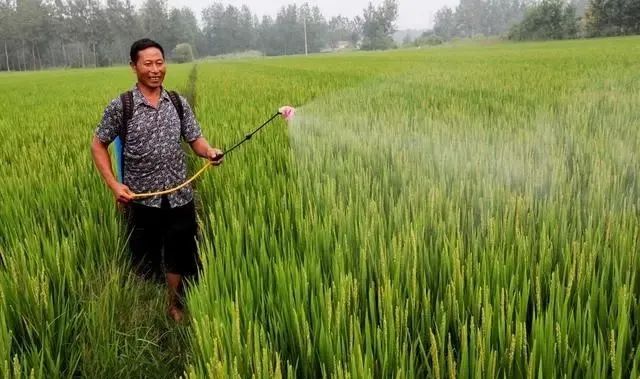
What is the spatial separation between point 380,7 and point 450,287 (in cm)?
9210

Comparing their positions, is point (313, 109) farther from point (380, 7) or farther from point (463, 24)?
point (463, 24)

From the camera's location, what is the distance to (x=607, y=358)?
1.01 meters

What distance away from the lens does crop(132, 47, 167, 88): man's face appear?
6.98 feet

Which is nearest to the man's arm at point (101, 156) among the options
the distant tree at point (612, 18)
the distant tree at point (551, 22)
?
the distant tree at point (612, 18)

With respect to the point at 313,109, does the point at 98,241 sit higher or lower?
lower

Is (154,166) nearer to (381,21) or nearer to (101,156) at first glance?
(101,156)

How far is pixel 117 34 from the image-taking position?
68.8 m

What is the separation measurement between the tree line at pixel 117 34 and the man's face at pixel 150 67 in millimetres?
56964

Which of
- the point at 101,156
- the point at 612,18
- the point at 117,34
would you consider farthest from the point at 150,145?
the point at 117,34

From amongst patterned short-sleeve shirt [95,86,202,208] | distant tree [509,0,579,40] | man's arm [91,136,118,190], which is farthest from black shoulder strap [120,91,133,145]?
distant tree [509,0,579,40]

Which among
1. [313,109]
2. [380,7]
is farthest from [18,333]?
[380,7]

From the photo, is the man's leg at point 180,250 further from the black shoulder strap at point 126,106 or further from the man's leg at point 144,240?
the black shoulder strap at point 126,106

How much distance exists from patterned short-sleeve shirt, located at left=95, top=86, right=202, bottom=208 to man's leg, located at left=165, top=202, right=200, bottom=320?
0.07 meters

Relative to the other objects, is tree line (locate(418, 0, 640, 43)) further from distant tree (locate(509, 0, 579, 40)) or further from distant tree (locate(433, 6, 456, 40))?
distant tree (locate(433, 6, 456, 40))
